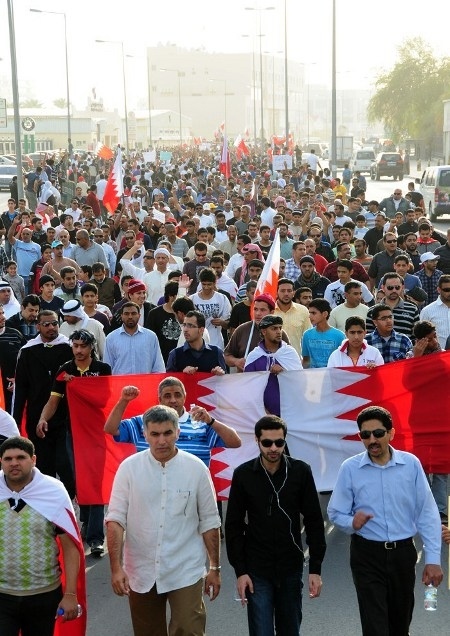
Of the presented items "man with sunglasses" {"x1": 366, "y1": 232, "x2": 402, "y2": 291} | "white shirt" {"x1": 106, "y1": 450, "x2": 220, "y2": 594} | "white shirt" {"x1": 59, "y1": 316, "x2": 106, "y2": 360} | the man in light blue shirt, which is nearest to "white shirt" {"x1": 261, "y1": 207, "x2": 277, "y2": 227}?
"man with sunglasses" {"x1": 366, "y1": 232, "x2": 402, "y2": 291}

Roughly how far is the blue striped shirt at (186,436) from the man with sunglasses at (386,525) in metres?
1.10

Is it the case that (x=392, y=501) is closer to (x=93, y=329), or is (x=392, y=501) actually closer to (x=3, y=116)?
(x=93, y=329)

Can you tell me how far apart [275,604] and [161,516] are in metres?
0.75

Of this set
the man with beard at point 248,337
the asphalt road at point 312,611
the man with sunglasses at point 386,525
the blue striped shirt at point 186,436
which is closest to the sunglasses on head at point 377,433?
the man with sunglasses at point 386,525

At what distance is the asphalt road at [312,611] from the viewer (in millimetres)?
7184

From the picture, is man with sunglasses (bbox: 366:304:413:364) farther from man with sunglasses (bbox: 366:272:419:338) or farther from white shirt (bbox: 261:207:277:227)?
white shirt (bbox: 261:207:277:227)

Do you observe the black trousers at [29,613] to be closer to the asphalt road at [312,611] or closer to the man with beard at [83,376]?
the asphalt road at [312,611]

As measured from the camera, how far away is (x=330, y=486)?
8953mm

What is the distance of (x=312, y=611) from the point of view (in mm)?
7465

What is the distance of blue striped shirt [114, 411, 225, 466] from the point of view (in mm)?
7078

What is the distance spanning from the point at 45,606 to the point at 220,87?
19017 cm

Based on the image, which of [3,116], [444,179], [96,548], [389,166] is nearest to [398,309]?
[96,548]

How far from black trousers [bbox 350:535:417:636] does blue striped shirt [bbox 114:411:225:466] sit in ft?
4.07

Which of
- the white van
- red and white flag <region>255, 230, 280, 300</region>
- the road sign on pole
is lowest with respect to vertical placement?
the white van
